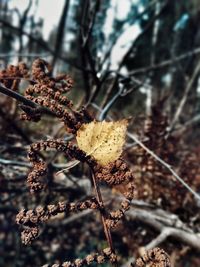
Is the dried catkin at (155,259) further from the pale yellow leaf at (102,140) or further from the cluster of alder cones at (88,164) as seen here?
the pale yellow leaf at (102,140)

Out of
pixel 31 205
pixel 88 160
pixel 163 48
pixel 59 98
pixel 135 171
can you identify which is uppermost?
pixel 163 48

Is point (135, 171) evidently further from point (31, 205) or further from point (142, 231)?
point (31, 205)

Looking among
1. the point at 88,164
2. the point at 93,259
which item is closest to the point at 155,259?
the point at 93,259

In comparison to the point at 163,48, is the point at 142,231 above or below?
below

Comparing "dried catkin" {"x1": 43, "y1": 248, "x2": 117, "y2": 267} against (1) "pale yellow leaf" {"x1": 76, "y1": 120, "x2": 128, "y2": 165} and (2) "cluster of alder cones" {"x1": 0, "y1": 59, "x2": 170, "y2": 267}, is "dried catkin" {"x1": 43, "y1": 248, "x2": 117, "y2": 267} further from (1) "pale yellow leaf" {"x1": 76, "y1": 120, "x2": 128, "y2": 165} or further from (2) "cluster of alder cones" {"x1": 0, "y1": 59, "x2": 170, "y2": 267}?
(1) "pale yellow leaf" {"x1": 76, "y1": 120, "x2": 128, "y2": 165}

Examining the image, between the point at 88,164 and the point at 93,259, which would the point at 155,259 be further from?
the point at 88,164

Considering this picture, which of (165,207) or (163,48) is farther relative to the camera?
(163,48)

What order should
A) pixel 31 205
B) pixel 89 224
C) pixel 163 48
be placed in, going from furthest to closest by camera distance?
pixel 163 48, pixel 89 224, pixel 31 205

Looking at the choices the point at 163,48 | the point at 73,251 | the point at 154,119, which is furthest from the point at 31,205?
the point at 163,48
